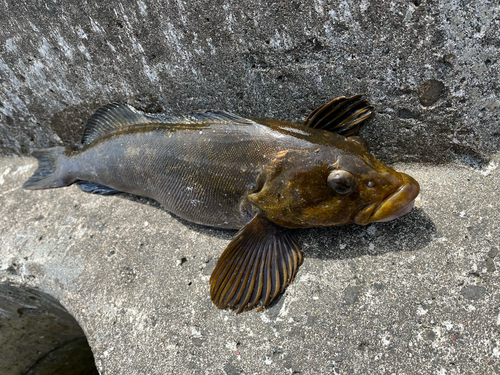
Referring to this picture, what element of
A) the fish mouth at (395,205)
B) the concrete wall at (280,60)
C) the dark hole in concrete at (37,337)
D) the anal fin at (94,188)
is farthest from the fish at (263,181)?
the dark hole in concrete at (37,337)

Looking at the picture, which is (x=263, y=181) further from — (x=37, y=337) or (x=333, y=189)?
(x=37, y=337)

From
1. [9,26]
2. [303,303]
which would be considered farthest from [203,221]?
[9,26]

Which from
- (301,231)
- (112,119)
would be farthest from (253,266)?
(112,119)

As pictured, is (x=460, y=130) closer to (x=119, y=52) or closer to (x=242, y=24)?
(x=242, y=24)

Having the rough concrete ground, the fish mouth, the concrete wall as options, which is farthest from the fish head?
the concrete wall

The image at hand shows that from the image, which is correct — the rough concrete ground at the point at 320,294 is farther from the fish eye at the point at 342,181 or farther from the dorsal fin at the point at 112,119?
the dorsal fin at the point at 112,119

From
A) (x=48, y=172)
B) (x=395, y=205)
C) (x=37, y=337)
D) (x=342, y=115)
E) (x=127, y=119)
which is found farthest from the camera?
(x=37, y=337)
